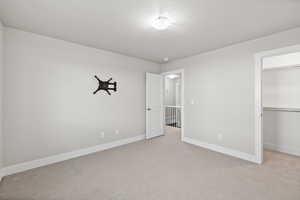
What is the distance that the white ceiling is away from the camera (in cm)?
175

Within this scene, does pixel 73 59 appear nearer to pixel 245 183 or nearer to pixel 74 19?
pixel 74 19

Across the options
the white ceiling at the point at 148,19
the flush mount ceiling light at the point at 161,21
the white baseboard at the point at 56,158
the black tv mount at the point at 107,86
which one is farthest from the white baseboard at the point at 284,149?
the black tv mount at the point at 107,86

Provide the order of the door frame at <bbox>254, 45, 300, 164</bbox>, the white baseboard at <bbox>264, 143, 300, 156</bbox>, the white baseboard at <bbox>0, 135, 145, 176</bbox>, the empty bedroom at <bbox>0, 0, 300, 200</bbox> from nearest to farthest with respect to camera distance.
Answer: the empty bedroom at <bbox>0, 0, 300, 200</bbox>
the white baseboard at <bbox>0, 135, 145, 176</bbox>
the door frame at <bbox>254, 45, 300, 164</bbox>
the white baseboard at <bbox>264, 143, 300, 156</bbox>

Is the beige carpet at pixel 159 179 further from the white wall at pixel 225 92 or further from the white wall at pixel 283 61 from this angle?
the white wall at pixel 283 61

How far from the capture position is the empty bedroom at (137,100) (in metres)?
1.89

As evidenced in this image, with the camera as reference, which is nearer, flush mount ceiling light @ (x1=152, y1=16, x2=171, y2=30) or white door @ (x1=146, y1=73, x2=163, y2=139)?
flush mount ceiling light @ (x1=152, y1=16, x2=171, y2=30)

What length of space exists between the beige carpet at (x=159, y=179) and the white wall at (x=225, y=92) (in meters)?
0.56

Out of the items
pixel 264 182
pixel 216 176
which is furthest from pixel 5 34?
pixel 264 182

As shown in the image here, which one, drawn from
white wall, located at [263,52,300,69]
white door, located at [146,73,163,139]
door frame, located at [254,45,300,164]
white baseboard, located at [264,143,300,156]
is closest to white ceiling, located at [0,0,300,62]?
door frame, located at [254,45,300,164]

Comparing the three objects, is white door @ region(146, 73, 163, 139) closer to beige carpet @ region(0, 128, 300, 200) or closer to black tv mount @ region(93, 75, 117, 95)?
black tv mount @ region(93, 75, 117, 95)

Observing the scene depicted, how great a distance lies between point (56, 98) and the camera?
275 cm

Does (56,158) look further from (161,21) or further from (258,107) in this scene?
(258,107)

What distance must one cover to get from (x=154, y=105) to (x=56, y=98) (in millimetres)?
2702

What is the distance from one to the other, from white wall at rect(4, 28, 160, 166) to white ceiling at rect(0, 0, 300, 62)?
338 millimetres
